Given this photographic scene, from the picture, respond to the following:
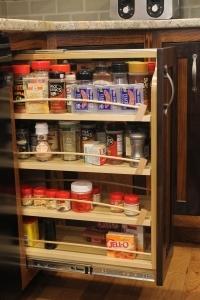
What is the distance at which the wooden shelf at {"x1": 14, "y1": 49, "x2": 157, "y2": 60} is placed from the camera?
124 centimetres

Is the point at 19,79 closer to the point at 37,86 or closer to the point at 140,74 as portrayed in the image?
the point at 37,86

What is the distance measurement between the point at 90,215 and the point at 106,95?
1.26 ft

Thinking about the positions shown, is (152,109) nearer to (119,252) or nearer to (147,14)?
(119,252)

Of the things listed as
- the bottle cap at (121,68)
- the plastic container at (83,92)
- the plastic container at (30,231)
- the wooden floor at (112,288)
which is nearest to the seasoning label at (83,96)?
the plastic container at (83,92)

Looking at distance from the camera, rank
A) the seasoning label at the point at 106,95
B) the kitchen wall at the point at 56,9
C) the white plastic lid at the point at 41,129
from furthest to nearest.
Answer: the kitchen wall at the point at 56,9, the white plastic lid at the point at 41,129, the seasoning label at the point at 106,95

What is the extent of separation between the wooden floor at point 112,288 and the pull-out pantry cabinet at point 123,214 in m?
0.15

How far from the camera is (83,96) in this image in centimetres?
130

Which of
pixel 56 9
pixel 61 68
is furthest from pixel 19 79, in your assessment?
pixel 56 9

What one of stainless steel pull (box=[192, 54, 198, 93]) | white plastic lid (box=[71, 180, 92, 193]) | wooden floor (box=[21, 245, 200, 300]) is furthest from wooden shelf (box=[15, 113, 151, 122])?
wooden floor (box=[21, 245, 200, 300])

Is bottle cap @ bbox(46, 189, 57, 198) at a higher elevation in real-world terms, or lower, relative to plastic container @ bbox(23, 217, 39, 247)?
higher

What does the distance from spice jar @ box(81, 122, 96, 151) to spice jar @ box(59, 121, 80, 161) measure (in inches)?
0.7

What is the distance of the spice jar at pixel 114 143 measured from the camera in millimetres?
1333

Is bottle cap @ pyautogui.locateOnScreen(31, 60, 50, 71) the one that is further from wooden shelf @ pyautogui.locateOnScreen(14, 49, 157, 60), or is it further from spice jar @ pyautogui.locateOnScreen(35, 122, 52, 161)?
spice jar @ pyautogui.locateOnScreen(35, 122, 52, 161)

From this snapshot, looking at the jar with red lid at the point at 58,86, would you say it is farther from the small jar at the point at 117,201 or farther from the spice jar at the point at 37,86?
the small jar at the point at 117,201
